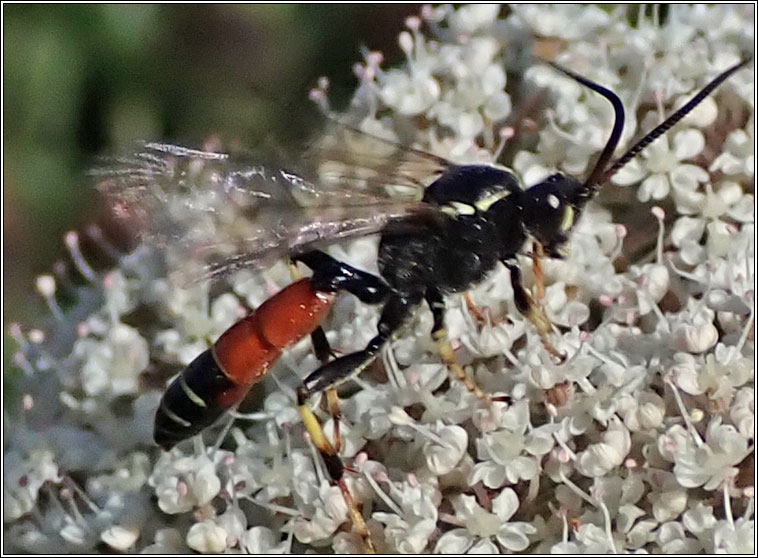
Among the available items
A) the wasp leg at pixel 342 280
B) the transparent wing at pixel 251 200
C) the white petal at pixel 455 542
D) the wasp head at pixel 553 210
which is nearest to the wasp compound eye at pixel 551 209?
the wasp head at pixel 553 210

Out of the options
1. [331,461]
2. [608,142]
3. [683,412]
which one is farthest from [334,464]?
[608,142]

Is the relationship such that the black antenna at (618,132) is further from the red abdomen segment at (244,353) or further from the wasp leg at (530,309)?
the red abdomen segment at (244,353)

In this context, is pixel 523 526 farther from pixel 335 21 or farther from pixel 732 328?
pixel 335 21

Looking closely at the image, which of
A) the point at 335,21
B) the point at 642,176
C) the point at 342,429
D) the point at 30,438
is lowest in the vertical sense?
the point at 30,438

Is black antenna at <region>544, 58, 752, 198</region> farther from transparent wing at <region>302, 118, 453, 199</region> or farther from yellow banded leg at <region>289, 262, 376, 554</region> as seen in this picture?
yellow banded leg at <region>289, 262, 376, 554</region>

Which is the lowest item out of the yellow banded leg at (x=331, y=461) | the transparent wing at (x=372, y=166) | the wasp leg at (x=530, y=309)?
the yellow banded leg at (x=331, y=461)

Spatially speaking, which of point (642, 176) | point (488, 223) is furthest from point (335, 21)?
point (488, 223)

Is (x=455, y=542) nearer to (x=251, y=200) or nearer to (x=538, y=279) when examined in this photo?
(x=538, y=279)
